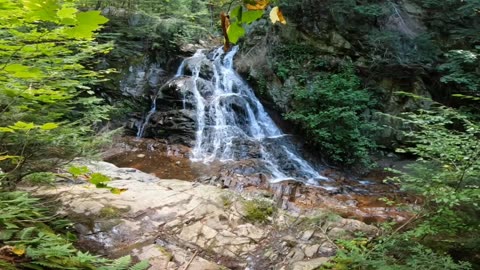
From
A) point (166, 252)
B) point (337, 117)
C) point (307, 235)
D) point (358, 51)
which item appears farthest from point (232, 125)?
point (166, 252)

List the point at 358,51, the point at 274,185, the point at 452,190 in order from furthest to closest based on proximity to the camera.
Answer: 1. the point at 358,51
2. the point at 274,185
3. the point at 452,190

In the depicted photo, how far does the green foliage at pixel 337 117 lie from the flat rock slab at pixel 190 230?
186 inches

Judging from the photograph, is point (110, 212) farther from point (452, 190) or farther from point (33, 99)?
point (452, 190)

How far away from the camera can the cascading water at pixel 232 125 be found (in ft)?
31.1

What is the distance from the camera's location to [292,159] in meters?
9.69

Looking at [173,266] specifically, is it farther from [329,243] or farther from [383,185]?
[383,185]

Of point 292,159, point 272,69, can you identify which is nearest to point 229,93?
point 272,69

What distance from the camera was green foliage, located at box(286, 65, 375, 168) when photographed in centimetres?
959

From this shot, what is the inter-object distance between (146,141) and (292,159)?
4679mm

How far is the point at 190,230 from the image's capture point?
187 inches

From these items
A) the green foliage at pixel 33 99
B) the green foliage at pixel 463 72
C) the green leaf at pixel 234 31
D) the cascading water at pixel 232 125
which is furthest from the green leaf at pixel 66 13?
the green foliage at pixel 463 72

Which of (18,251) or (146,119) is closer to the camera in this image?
(18,251)

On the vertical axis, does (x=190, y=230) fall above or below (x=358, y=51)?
below

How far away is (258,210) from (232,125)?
565cm
